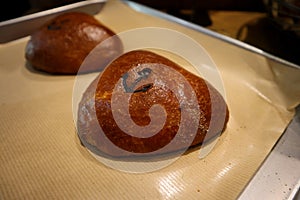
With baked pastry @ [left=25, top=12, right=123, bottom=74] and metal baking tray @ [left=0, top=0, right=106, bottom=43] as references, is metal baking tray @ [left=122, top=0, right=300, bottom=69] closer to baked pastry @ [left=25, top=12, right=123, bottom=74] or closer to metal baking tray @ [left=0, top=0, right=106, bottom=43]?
metal baking tray @ [left=0, top=0, right=106, bottom=43]

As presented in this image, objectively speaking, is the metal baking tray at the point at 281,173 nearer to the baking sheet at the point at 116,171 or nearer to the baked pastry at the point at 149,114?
the baking sheet at the point at 116,171

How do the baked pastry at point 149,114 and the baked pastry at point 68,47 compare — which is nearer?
the baked pastry at point 149,114

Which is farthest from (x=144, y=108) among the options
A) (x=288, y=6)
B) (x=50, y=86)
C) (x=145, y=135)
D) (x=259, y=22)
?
(x=259, y=22)

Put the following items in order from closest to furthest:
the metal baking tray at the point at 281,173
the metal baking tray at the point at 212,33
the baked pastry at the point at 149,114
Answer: the metal baking tray at the point at 281,173
the baked pastry at the point at 149,114
the metal baking tray at the point at 212,33

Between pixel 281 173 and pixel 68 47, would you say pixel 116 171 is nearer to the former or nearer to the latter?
pixel 281 173

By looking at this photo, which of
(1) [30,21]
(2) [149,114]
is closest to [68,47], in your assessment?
(1) [30,21]

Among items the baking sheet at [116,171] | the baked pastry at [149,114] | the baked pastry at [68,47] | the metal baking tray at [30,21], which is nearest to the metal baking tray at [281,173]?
the baking sheet at [116,171]
